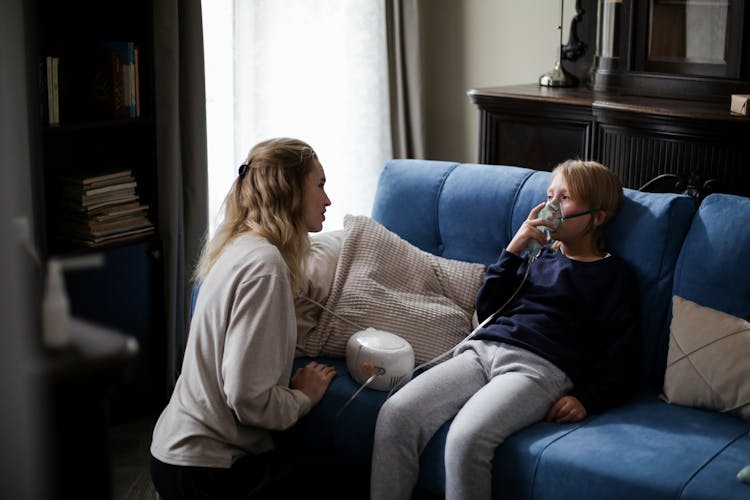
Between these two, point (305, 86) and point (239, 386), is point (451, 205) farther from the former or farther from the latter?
point (305, 86)

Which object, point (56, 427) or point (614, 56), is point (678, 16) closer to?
point (614, 56)

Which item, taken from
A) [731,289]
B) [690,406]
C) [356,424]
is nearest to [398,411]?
[356,424]

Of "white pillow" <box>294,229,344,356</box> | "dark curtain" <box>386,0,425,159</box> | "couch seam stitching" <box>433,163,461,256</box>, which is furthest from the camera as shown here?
"dark curtain" <box>386,0,425,159</box>

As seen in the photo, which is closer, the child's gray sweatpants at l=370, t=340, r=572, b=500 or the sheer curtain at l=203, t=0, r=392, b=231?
the child's gray sweatpants at l=370, t=340, r=572, b=500

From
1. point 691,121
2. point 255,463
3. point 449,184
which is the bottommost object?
point 255,463

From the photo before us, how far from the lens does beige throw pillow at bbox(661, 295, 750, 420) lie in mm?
2041

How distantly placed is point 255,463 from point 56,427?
1565 millimetres

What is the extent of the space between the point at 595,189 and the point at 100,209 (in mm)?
1485

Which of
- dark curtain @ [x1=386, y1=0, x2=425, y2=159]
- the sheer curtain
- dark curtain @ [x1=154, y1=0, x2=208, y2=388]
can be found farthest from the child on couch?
dark curtain @ [x1=386, y1=0, x2=425, y2=159]

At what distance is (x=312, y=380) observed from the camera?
2156 mm

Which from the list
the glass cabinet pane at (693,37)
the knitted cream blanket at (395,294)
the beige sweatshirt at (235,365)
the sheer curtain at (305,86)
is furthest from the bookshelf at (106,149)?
the glass cabinet pane at (693,37)

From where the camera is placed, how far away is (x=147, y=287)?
9.65 ft

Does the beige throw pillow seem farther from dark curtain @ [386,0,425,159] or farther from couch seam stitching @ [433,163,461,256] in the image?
dark curtain @ [386,0,425,159]

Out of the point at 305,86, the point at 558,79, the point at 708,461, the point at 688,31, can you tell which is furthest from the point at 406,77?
the point at 708,461
